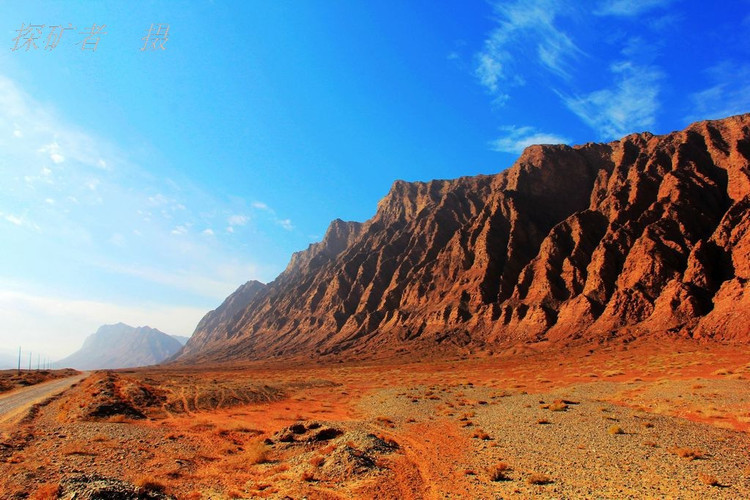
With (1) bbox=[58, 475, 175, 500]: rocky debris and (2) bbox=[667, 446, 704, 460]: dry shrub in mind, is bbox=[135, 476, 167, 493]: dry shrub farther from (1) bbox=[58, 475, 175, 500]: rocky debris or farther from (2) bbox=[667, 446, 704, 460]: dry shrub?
(2) bbox=[667, 446, 704, 460]: dry shrub

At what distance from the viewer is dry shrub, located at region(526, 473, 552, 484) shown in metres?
13.9

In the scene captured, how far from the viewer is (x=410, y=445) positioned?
67.6 feet

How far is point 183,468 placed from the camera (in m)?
16.8

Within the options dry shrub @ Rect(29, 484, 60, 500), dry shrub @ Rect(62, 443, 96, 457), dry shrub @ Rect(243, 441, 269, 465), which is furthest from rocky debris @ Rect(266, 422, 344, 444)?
dry shrub @ Rect(29, 484, 60, 500)

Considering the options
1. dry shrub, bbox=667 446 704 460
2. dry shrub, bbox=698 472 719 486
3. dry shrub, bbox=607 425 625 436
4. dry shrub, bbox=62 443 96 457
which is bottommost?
dry shrub, bbox=607 425 625 436

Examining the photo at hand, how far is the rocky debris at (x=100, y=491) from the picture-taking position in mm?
10711

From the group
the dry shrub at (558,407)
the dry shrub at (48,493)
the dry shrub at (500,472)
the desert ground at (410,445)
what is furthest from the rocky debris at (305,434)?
the dry shrub at (558,407)

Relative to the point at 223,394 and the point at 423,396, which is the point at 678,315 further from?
the point at 223,394

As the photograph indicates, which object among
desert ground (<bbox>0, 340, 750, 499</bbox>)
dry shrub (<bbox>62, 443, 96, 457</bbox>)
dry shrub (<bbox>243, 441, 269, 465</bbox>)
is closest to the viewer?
desert ground (<bbox>0, 340, 750, 499</bbox>)

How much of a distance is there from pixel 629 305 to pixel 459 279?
5020 cm

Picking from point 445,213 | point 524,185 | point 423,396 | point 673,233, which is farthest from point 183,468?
point 445,213

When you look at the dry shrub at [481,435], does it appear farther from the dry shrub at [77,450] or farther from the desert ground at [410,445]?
the dry shrub at [77,450]

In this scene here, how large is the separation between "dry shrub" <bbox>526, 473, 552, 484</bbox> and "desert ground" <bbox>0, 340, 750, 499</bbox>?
0.12 feet

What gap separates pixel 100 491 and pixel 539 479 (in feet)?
44.4
